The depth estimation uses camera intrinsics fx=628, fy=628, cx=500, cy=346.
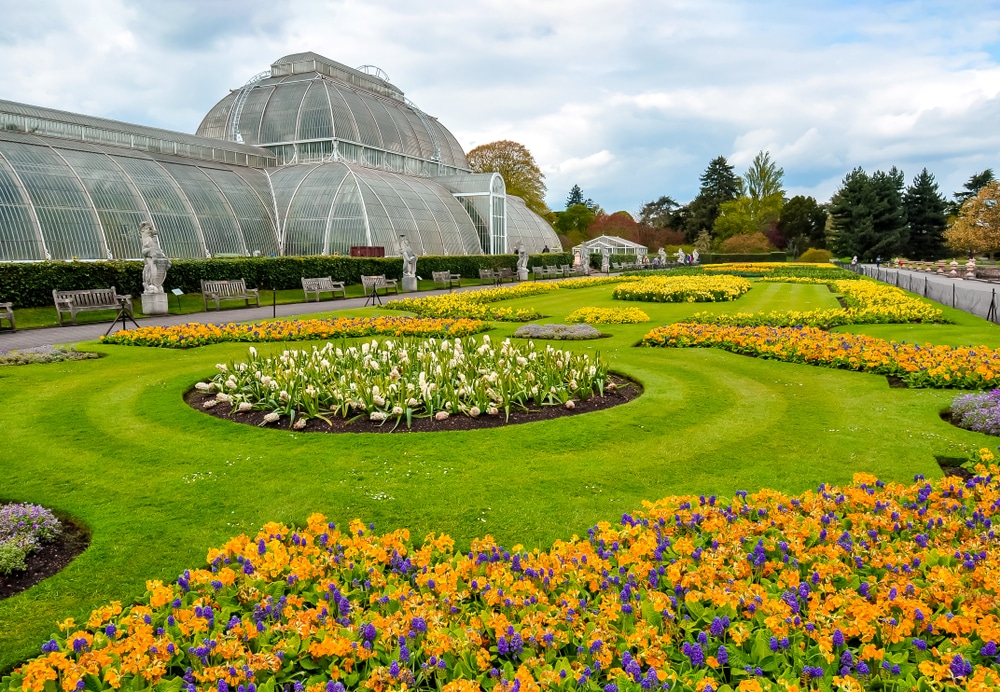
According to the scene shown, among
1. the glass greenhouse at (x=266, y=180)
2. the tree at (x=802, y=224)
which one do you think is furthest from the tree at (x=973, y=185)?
the glass greenhouse at (x=266, y=180)

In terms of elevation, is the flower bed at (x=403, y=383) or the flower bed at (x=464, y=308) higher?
the flower bed at (x=464, y=308)

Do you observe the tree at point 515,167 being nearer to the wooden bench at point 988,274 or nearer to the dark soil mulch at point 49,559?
the wooden bench at point 988,274

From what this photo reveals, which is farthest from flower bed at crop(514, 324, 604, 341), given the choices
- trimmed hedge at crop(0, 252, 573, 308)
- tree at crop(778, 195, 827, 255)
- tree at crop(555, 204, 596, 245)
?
tree at crop(778, 195, 827, 255)

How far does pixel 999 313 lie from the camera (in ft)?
49.5

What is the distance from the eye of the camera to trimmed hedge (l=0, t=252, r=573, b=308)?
17422mm

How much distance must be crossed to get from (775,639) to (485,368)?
5582 mm

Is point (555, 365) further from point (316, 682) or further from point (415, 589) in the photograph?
point (316, 682)

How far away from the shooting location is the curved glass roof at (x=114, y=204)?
21.2 m

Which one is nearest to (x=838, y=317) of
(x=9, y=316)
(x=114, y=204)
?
(x=9, y=316)

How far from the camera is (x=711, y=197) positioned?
3381 inches

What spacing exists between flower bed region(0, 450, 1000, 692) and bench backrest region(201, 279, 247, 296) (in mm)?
17579

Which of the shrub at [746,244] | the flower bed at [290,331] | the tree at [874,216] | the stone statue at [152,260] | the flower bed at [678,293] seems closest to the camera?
the flower bed at [290,331]

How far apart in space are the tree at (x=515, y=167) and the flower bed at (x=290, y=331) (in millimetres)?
56535

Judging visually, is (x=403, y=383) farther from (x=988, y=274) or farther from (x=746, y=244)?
(x=746, y=244)
